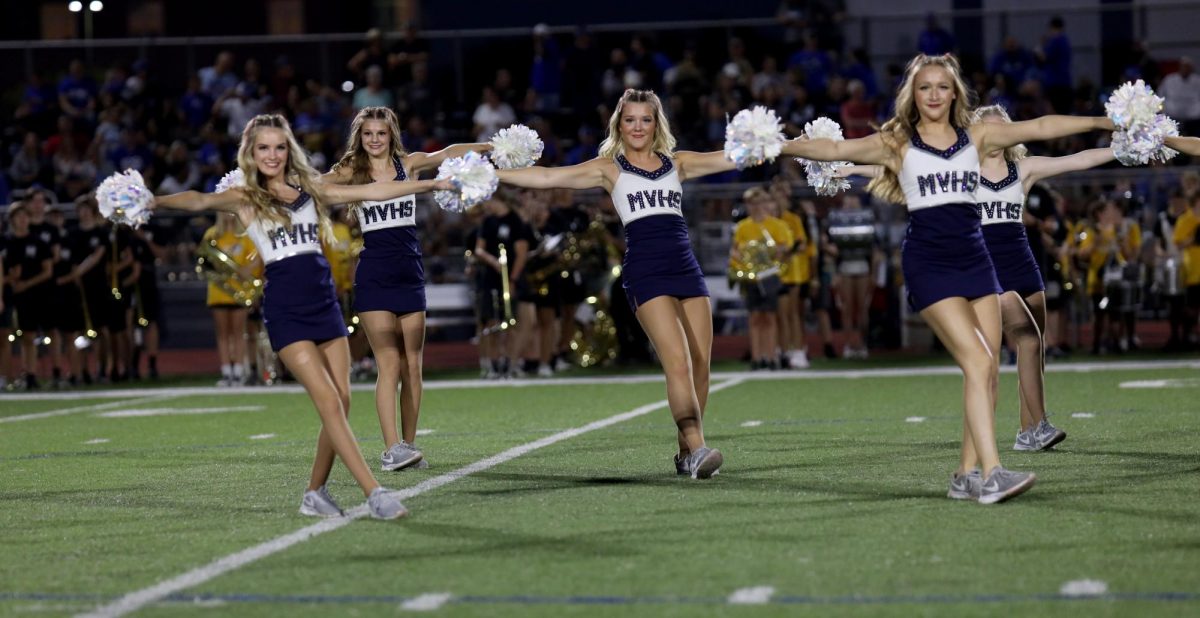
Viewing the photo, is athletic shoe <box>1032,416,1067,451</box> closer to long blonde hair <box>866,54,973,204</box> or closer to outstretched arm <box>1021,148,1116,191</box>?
outstretched arm <box>1021,148,1116,191</box>

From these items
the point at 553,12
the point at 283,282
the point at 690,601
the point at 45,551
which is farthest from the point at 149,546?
the point at 553,12

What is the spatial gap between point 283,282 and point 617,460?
8.39 ft

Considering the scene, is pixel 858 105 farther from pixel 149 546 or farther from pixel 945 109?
pixel 149 546

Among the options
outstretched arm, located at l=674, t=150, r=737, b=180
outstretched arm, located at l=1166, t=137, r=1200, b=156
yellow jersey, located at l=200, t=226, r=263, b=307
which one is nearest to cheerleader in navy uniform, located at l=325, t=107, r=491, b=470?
outstretched arm, located at l=674, t=150, r=737, b=180

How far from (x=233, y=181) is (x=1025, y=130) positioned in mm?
3491

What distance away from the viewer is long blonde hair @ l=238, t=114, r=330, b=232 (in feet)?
22.3

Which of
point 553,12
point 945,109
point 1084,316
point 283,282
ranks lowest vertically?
point 1084,316

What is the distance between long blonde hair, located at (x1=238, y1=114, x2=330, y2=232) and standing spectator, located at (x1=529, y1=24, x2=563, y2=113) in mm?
16404

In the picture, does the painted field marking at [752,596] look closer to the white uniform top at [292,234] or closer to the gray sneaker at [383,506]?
the gray sneaker at [383,506]

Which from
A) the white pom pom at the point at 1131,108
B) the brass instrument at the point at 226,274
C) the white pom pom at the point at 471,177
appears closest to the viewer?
the white pom pom at the point at 471,177

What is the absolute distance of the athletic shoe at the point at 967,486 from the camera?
6828 millimetres

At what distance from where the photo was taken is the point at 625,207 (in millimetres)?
7934

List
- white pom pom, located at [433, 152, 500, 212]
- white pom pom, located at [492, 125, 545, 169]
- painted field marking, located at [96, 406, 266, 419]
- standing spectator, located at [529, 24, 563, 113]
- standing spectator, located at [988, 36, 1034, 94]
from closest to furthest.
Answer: white pom pom, located at [433, 152, 500, 212] < white pom pom, located at [492, 125, 545, 169] < painted field marking, located at [96, 406, 266, 419] < standing spectator, located at [988, 36, 1034, 94] < standing spectator, located at [529, 24, 563, 113]

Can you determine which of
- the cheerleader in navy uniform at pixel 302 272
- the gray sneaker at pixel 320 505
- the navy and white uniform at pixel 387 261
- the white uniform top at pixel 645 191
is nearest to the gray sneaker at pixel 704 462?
the white uniform top at pixel 645 191
